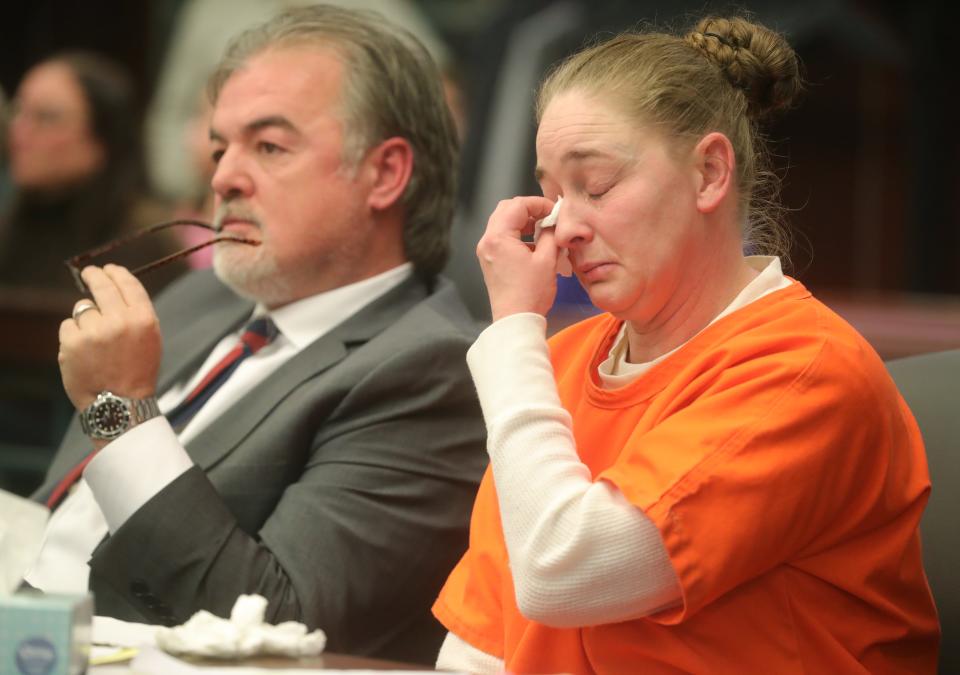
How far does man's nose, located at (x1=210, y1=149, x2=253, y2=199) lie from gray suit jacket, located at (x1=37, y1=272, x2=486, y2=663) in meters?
0.26

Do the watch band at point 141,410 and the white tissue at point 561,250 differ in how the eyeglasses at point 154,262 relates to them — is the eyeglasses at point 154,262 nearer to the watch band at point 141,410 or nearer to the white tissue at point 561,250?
the watch band at point 141,410

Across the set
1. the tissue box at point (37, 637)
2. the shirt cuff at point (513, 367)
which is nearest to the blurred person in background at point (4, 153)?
the shirt cuff at point (513, 367)

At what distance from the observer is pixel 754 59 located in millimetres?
1511

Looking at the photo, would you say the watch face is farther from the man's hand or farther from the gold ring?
the gold ring

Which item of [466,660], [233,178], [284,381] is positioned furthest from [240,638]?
[233,178]

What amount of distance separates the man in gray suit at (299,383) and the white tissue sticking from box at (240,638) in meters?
0.47

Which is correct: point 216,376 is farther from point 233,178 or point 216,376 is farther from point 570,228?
point 570,228

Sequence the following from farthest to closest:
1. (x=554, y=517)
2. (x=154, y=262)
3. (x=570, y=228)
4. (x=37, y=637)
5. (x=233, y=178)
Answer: (x=233, y=178) → (x=154, y=262) → (x=570, y=228) → (x=554, y=517) → (x=37, y=637)

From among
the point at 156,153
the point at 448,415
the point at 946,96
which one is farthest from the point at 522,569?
the point at 946,96

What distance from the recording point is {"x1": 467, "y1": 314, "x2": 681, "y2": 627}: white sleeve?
4.20 ft

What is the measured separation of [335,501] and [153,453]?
0.74 ft

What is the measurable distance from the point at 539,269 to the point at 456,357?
17.4 inches

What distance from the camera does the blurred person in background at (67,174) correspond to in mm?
4348

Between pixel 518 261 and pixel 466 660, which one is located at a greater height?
pixel 518 261
